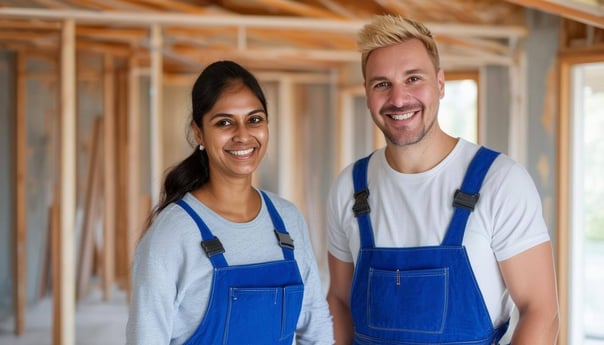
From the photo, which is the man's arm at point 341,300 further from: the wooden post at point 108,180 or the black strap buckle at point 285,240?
the wooden post at point 108,180

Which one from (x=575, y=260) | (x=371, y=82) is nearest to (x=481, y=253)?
(x=371, y=82)

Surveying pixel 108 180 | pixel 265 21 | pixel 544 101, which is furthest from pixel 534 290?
pixel 108 180

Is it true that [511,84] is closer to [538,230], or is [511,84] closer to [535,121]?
[535,121]

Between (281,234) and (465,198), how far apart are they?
1.72 ft

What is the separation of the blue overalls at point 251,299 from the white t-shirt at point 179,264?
0.02 meters

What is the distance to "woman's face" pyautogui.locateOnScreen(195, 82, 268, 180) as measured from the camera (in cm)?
198

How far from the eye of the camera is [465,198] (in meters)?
2.06

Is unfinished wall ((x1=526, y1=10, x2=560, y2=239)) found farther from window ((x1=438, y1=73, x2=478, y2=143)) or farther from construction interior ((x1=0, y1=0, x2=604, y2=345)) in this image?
window ((x1=438, y1=73, x2=478, y2=143))

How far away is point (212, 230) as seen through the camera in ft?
6.34

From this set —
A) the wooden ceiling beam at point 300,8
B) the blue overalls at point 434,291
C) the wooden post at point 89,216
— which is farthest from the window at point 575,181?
the wooden post at point 89,216

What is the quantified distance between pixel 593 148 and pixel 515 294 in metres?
4.17

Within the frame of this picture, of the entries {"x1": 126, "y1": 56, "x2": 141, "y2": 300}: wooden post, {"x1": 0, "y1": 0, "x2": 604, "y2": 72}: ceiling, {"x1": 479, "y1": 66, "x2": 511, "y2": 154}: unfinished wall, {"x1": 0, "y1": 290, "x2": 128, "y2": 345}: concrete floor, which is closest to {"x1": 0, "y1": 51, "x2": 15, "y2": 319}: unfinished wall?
{"x1": 0, "y1": 0, "x2": 604, "y2": 72}: ceiling

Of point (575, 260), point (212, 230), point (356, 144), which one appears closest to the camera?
point (212, 230)

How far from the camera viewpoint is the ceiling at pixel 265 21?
4961mm
